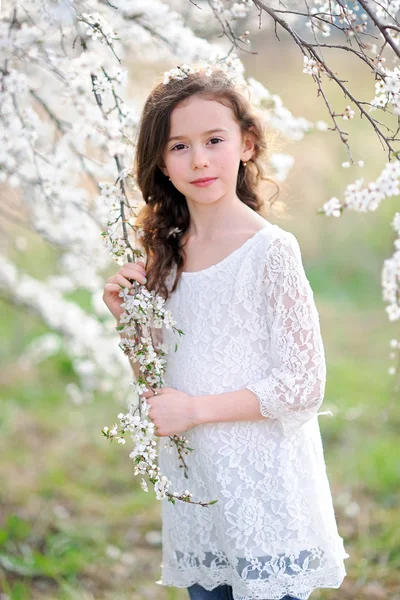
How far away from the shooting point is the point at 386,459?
3.59 meters

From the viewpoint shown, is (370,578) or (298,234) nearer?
(370,578)

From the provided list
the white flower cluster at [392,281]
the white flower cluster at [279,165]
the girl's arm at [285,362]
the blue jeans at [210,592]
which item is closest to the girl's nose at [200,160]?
the girl's arm at [285,362]

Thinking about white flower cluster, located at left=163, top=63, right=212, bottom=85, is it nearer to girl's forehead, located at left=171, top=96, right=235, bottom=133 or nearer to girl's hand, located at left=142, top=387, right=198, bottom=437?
girl's forehead, located at left=171, top=96, right=235, bottom=133

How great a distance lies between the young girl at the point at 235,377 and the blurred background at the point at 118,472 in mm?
262

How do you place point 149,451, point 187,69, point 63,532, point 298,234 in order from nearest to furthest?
1. point 149,451
2. point 187,69
3. point 63,532
4. point 298,234

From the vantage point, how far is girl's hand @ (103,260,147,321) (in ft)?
4.91

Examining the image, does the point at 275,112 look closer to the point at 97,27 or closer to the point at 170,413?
the point at 97,27

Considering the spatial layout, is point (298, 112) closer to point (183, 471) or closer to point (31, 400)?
point (31, 400)

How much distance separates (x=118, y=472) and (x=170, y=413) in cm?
232

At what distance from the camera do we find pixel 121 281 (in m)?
1.49

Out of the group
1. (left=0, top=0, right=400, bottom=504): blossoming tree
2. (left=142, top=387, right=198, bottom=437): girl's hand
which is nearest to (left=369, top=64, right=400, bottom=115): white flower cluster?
(left=0, top=0, right=400, bottom=504): blossoming tree

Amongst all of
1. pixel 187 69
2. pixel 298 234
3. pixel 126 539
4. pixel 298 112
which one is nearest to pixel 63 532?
pixel 126 539

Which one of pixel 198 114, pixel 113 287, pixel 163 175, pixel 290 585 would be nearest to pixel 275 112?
pixel 163 175

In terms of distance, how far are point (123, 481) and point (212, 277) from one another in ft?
7.47
